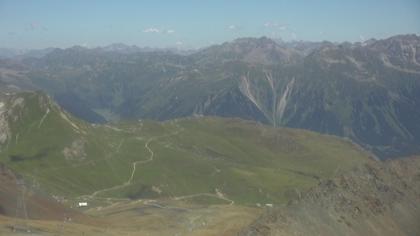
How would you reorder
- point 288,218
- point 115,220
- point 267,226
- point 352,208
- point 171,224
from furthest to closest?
point 115,220
point 171,224
point 352,208
point 288,218
point 267,226

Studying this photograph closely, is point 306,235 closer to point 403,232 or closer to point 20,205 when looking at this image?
point 403,232

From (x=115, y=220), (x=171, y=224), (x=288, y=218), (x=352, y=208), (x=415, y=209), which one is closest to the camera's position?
(x=288, y=218)

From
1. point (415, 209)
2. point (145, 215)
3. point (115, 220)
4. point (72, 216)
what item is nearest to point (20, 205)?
point (72, 216)

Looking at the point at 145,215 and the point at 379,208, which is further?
the point at 145,215

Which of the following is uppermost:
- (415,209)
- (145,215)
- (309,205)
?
(309,205)

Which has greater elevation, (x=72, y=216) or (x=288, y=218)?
(x=288, y=218)

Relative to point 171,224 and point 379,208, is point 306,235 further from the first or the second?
Answer: point 171,224
